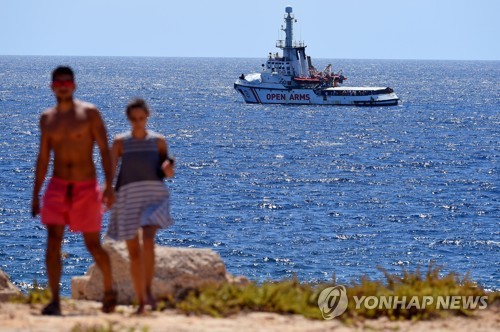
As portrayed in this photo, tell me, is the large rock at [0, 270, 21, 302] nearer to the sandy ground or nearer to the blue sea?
the sandy ground

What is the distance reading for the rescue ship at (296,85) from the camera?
113000 millimetres

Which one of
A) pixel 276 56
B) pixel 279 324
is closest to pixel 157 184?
pixel 279 324

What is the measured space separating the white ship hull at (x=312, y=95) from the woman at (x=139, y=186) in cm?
10649

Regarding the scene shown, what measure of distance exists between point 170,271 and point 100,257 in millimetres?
1114

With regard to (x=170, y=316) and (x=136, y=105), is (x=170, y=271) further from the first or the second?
(x=136, y=105)

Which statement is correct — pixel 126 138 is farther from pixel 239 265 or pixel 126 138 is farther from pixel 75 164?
pixel 239 265

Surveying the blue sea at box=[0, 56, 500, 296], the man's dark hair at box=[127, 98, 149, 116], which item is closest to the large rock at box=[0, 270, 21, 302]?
the man's dark hair at box=[127, 98, 149, 116]

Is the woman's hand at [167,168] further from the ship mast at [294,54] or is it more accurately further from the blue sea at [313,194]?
the ship mast at [294,54]

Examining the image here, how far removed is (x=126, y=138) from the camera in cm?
870

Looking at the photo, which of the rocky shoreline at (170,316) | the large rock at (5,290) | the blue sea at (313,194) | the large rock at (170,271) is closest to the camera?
the rocky shoreline at (170,316)

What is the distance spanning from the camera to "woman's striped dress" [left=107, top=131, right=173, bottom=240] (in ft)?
28.3

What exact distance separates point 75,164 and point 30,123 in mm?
87428
